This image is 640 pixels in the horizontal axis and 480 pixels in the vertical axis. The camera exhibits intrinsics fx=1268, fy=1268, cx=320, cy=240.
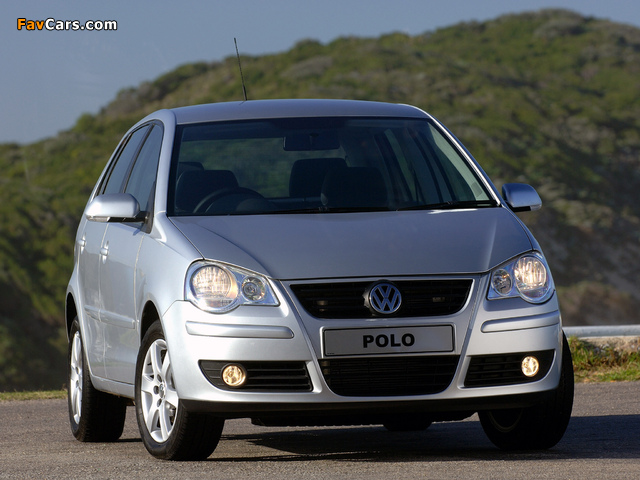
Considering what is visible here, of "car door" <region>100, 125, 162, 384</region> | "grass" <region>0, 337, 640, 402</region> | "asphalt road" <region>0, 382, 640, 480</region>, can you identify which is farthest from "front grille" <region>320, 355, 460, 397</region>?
"grass" <region>0, 337, 640, 402</region>

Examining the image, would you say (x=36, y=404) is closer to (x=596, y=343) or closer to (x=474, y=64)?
(x=596, y=343)

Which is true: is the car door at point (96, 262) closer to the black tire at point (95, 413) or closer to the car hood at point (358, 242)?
the black tire at point (95, 413)

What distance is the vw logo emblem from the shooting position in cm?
550

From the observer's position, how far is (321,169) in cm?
668

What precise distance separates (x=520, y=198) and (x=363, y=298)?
1.49 metres

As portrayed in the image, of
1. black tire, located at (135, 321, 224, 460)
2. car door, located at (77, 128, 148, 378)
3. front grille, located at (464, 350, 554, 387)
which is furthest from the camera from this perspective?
car door, located at (77, 128, 148, 378)

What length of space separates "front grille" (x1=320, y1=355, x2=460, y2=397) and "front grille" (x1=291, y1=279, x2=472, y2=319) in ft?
0.67

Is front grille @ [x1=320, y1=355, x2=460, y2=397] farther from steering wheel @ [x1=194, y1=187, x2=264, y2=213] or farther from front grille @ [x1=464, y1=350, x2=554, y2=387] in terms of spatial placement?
steering wheel @ [x1=194, y1=187, x2=264, y2=213]

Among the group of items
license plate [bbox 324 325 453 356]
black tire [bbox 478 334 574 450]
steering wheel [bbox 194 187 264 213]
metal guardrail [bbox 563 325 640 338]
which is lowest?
metal guardrail [bbox 563 325 640 338]

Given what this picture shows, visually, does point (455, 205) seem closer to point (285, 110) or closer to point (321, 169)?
point (321, 169)

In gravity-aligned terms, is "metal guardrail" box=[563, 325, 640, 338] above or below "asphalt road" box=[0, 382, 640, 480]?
below

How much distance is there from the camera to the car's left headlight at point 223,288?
552cm

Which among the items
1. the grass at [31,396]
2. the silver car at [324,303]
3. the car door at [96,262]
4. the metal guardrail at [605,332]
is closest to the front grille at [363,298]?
the silver car at [324,303]

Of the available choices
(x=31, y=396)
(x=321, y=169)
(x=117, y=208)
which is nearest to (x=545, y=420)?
(x=321, y=169)
